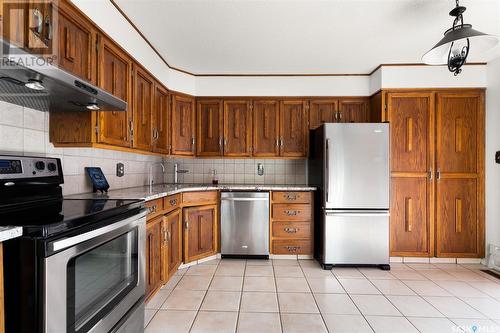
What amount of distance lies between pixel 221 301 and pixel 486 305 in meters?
2.17

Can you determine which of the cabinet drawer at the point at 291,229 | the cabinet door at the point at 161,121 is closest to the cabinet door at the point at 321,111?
the cabinet drawer at the point at 291,229

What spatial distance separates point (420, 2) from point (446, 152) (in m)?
1.86

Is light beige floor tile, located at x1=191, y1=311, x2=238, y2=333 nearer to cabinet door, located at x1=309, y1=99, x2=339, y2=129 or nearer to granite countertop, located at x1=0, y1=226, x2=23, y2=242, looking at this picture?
granite countertop, located at x1=0, y1=226, x2=23, y2=242

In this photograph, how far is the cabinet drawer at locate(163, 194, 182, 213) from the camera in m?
2.45

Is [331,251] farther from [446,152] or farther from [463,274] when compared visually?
[446,152]

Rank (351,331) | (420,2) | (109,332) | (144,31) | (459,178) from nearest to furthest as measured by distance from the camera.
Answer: (109,332) < (351,331) < (420,2) < (144,31) < (459,178)

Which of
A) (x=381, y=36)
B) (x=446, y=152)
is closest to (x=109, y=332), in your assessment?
(x=381, y=36)

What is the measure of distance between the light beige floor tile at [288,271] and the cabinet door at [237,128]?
4.81 feet

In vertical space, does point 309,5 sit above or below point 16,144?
above

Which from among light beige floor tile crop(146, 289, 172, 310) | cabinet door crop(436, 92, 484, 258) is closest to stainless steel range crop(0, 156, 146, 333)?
light beige floor tile crop(146, 289, 172, 310)

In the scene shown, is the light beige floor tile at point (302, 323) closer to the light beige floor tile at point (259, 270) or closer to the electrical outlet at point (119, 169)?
the light beige floor tile at point (259, 270)

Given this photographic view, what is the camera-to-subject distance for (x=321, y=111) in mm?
3582

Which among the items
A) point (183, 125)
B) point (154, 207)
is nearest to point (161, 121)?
point (183, 125)

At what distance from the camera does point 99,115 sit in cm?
186
